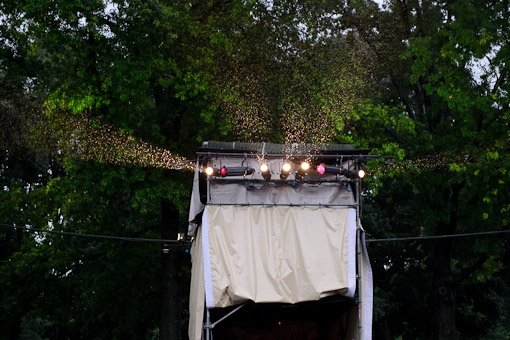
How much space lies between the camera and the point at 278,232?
9156 mm

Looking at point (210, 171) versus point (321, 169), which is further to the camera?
point (321, 169)

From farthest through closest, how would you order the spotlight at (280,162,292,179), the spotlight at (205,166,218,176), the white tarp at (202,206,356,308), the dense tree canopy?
the dense tree canopy
the spotlight at (280,162,292,179)
the spotlight at (205,166,218,176)
the white tarp at (202,206,356,308)

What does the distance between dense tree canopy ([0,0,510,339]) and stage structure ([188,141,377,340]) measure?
4.67 metres

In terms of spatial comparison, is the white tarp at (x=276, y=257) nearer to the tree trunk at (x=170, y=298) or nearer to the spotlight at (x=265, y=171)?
the spotlight at (x=265, y=171)

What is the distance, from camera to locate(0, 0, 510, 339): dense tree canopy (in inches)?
577

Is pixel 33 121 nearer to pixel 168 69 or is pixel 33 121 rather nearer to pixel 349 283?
pixel 168 69

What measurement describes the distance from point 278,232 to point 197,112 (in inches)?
315

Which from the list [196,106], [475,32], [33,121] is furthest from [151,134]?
[475,32]

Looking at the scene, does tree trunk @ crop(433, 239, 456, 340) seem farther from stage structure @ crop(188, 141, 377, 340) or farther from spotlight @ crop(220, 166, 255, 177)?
spotlight @ crop(220, 166, 255, 177)

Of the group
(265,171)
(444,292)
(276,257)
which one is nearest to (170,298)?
(276,257)

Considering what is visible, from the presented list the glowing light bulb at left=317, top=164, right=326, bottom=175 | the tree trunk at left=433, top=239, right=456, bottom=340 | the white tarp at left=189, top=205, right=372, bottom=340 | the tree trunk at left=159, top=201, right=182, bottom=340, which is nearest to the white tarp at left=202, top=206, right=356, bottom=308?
the white tarp at left=189, top=205, right=372, bottom=340

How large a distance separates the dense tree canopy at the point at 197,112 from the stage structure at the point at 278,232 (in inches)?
184

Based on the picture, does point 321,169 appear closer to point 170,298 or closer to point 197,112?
point 197,112

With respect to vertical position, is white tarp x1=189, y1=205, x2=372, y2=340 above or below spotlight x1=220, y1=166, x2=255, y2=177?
below
